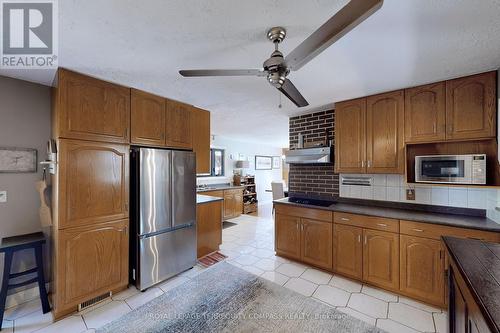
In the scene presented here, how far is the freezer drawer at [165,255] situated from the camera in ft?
7.64

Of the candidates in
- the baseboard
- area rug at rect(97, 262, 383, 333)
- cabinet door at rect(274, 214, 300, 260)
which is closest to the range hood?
cabinet door at rect(274, 214, 300, 260)

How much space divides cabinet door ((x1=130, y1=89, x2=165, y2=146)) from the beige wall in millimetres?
924

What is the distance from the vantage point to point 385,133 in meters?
2.54

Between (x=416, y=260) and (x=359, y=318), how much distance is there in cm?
84

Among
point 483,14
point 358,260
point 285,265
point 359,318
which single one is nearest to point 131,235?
point 285,265

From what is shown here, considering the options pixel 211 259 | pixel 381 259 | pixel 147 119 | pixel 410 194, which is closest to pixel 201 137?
pixel 147 119

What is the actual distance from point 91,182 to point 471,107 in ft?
12.5

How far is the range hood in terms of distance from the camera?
2.95 metres

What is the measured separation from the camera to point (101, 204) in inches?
83.7

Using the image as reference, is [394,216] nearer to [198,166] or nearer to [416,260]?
[416,260]

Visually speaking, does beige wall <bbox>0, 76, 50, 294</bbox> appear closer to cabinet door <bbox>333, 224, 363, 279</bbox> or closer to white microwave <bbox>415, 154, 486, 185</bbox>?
cabinet door <bbox>333, 224, 363, 279</bbox>

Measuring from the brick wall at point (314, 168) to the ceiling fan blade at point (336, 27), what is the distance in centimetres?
213

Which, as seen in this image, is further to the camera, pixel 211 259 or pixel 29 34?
pixel 211 259

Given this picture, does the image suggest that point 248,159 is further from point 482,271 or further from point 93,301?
point 482,271
